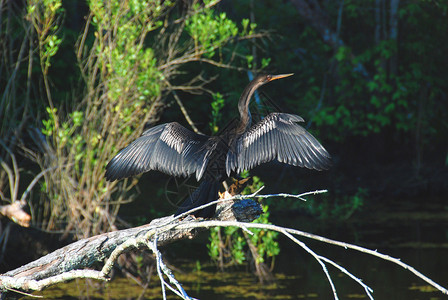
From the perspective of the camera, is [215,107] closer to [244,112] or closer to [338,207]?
[244,112]

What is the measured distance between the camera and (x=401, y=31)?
1088 cm

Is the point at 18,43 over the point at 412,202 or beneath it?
over

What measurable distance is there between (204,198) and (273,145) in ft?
1.78

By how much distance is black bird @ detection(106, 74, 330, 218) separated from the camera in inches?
137

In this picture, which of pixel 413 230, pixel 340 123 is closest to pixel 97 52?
pixel 413 230

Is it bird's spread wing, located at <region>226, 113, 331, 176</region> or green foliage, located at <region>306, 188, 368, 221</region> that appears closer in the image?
bird's spread wing, located at <region>226, 113, 331, 176</region>

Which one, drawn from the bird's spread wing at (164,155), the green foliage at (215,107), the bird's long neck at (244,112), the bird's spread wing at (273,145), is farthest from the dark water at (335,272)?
the bird's spread wing at (273,145)

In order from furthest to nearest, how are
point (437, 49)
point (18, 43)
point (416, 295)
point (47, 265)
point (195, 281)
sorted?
point (437, 49), point (18, 43), point (195, 281), point (416, 295), point (47, 265)

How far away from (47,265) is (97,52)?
10.7 feet

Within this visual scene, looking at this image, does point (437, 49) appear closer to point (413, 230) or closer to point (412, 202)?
point (412, 202)

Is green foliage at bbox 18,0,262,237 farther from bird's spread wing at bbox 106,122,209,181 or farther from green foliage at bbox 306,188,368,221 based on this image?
green foliage at bbox 306,188,368,221

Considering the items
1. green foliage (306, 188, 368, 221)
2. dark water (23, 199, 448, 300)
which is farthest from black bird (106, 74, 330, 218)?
green foliage (306, 188, 368, 221)

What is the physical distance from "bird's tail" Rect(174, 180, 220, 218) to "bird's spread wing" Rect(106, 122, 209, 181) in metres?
0.25

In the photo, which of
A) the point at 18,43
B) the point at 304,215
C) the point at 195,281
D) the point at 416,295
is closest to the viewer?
A: the point at 416,295
